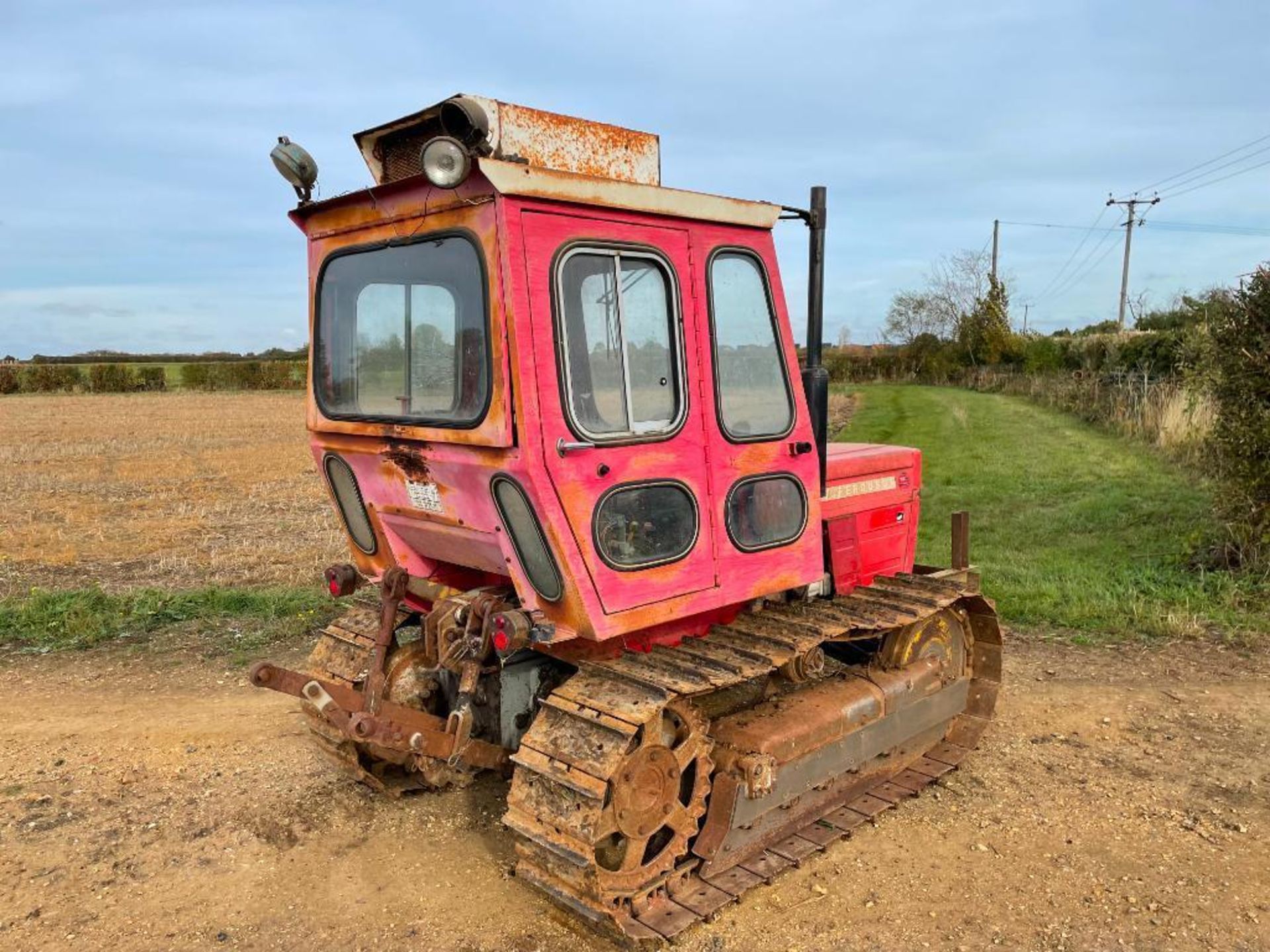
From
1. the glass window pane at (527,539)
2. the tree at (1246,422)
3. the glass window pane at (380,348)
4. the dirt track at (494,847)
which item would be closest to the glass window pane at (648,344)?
the glass window pane at (527,539)

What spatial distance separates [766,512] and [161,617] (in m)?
6.10

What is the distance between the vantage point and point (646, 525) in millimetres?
4066

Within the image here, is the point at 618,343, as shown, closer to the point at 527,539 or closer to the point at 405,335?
the point at 527,539

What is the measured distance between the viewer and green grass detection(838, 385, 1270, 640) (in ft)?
27.8

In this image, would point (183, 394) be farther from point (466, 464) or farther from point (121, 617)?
point (466, 464)

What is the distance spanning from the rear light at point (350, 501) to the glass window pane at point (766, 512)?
6.15ft

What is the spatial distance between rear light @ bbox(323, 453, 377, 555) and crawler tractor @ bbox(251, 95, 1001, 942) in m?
0.02

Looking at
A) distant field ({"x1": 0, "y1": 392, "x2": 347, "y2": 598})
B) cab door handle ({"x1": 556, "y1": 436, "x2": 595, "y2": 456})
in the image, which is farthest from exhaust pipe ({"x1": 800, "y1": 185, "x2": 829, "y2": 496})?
distant field ({"x1": 0, "y1": 392, "x2": 347, "y2": 598})

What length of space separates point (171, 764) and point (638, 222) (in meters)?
4.32

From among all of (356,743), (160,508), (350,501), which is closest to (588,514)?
(350,501)

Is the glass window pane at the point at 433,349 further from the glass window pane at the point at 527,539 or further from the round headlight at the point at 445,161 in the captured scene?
the round headlight at the point at 445,161

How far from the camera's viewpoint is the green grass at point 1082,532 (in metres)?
8.48

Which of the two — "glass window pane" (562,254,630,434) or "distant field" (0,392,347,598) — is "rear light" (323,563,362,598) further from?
"distant field" (0,392,347,598)

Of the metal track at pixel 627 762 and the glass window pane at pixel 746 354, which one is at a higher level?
the glass window pane at pixel 746 354
